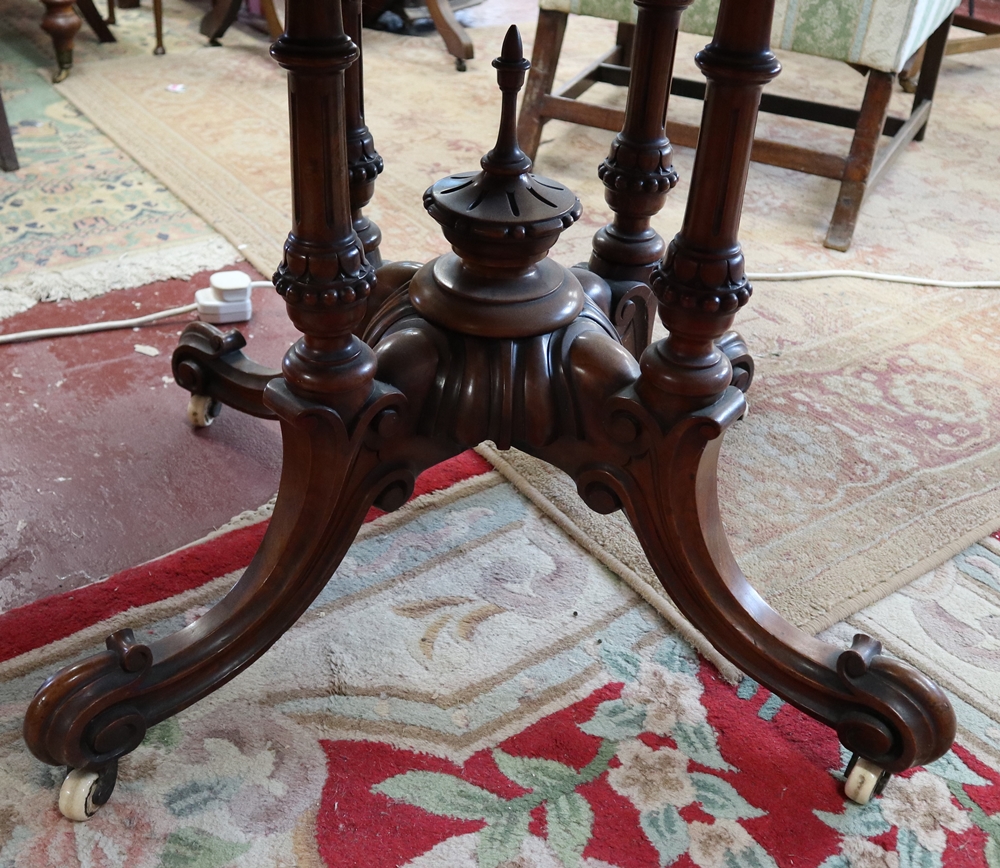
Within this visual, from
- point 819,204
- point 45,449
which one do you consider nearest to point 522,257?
point 45,449

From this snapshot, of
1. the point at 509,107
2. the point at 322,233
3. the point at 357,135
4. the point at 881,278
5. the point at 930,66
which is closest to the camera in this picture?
the point at 322,233

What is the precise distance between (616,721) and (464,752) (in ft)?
0.38

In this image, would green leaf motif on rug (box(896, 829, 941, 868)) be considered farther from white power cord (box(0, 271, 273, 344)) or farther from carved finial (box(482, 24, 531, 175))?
white power cord (box(0, 271, 273, 344))

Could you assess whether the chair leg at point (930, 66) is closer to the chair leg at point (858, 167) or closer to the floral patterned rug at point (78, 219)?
the chair leg at point (858, 167)

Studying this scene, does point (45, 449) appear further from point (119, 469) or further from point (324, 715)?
point (324, 715)

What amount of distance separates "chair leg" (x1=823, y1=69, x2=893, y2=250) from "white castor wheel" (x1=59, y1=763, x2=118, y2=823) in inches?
A: 51.8

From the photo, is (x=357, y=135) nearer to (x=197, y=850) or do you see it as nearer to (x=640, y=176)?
(x=640, y=176)

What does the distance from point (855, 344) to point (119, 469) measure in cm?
91

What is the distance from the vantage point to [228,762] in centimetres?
68

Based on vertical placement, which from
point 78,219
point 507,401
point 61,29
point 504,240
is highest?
point 504,240

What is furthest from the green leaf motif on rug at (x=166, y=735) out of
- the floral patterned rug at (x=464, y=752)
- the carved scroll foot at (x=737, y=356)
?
the carved scroll foot at (x=737, y=356)

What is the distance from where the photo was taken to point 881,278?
1.46m

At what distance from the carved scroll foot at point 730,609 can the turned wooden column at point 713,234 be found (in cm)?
2

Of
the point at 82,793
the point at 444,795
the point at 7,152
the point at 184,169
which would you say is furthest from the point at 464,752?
the point at 7,152
